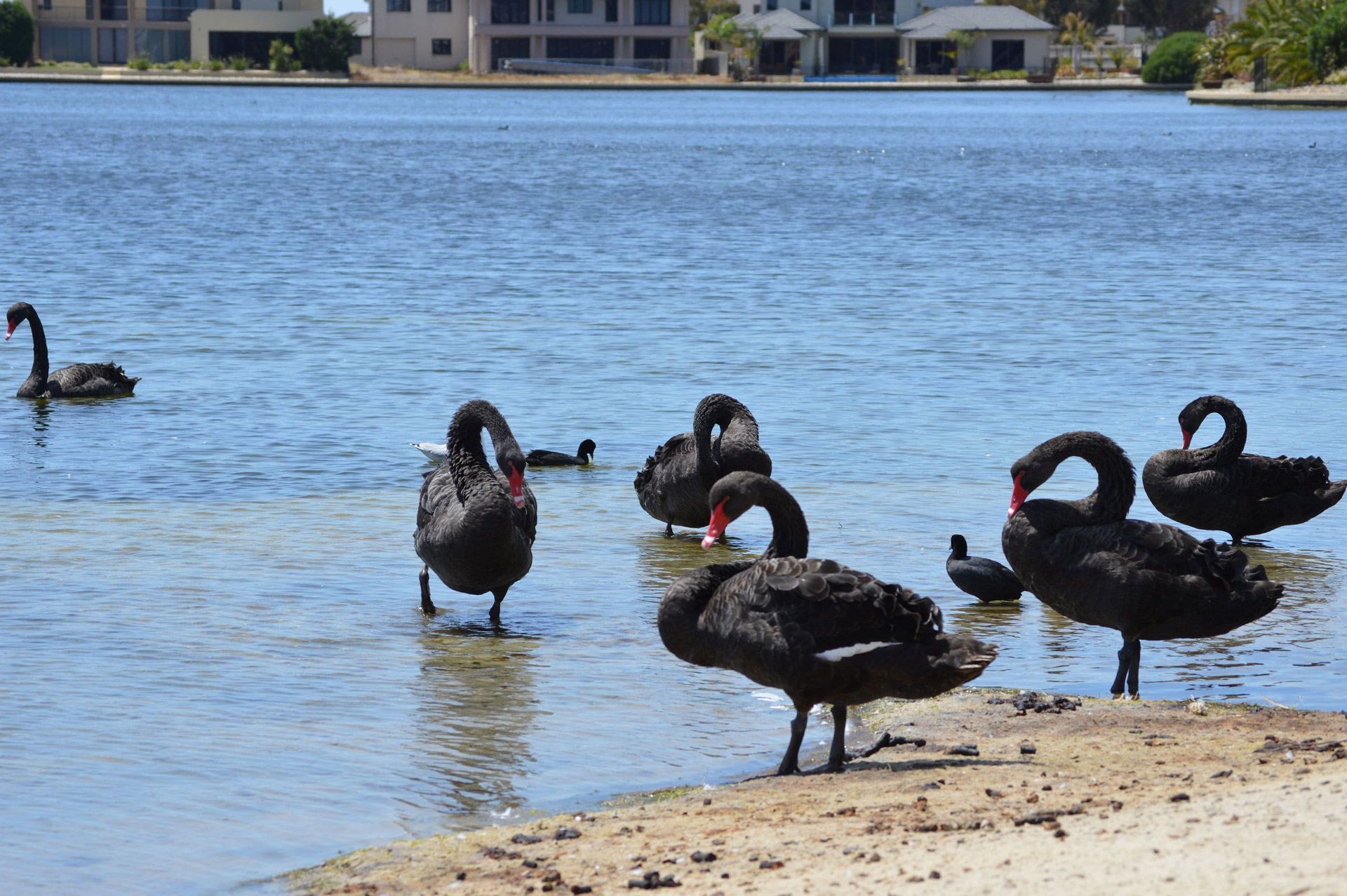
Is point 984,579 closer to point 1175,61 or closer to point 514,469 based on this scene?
point 514,469

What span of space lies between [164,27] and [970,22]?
6274 centimetres

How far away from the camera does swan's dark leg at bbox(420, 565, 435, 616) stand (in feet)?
30.1

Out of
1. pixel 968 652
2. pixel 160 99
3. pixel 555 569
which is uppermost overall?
pixel 160 99

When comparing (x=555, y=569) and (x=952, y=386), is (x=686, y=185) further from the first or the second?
(x=555, y=569)

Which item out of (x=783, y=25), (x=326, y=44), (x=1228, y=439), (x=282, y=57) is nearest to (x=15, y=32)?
(x=282, y=57)

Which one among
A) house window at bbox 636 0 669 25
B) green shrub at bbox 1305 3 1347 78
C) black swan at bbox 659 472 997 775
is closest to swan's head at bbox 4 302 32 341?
black swan at bbox 659 472 997 775

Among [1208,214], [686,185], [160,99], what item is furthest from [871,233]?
[160,99]

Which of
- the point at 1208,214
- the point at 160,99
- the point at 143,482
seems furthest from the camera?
the point at 160,99

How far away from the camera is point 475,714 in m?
7.46

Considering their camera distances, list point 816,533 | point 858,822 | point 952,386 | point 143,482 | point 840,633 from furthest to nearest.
A: point 952,386, point 143,482, point 816,533, point 840,633, point 858,822

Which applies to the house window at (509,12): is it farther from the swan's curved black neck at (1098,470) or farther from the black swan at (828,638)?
the black swan at (828,638)

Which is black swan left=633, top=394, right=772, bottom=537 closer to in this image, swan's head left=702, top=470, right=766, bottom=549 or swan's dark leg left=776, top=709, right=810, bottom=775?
swan's head left=702, top=470, right=766, bottom=549

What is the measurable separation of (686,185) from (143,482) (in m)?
37.2

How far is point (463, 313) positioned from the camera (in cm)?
2319
